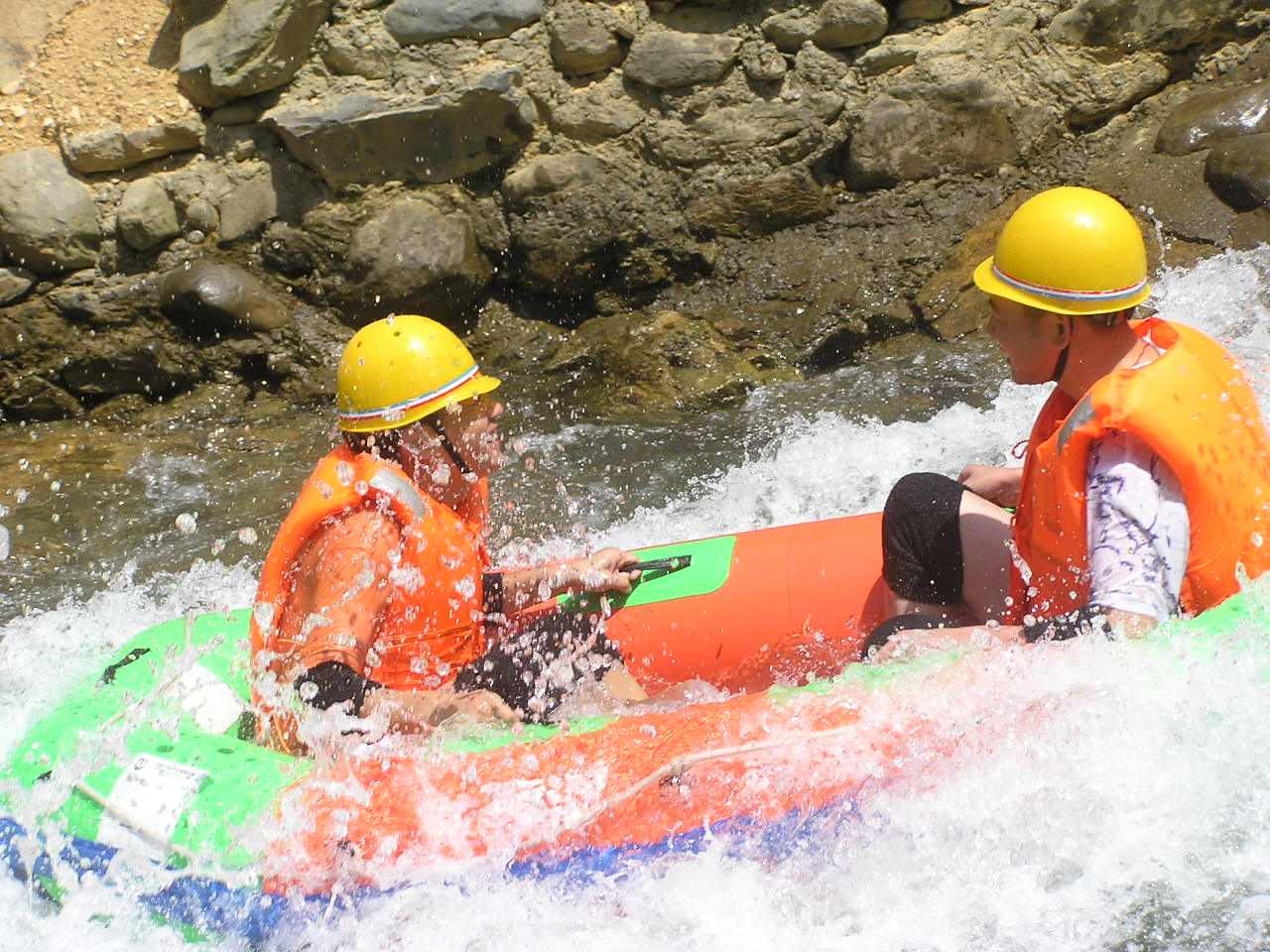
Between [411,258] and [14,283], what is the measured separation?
1895 millimetres

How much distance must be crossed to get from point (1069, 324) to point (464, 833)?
167cm

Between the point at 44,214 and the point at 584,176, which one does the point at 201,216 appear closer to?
the point at 44,214

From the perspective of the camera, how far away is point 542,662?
3523 mm

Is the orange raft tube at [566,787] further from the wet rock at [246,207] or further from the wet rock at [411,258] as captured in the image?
the wet rock at [246,207]

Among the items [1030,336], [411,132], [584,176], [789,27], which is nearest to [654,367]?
[584,176]

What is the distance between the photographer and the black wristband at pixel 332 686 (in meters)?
3.04

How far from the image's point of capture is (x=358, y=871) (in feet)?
9.35

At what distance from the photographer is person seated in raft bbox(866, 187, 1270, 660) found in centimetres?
278

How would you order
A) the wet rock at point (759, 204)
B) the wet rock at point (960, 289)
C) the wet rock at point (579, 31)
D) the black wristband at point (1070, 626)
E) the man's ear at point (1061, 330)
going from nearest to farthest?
the black wristband at point (1070, 626)
the man's ear at point (1061, 330)
the wet rock at point (960, 289)
the wet rock at point (579, 31)
the wet rock at point (759, 204)

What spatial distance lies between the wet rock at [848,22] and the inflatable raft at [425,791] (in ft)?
15.3

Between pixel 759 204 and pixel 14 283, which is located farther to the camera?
pixel 759 204

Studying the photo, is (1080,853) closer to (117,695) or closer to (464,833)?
(464,833)

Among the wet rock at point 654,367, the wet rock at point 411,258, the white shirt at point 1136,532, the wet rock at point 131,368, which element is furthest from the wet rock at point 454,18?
the white shirt at point 1136,532

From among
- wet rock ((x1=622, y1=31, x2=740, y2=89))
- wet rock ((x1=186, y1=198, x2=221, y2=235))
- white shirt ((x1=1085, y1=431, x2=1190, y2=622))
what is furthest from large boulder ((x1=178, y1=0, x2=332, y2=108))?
white shirt ((x1=1085, y1=431, x2=1190, y2=622))
